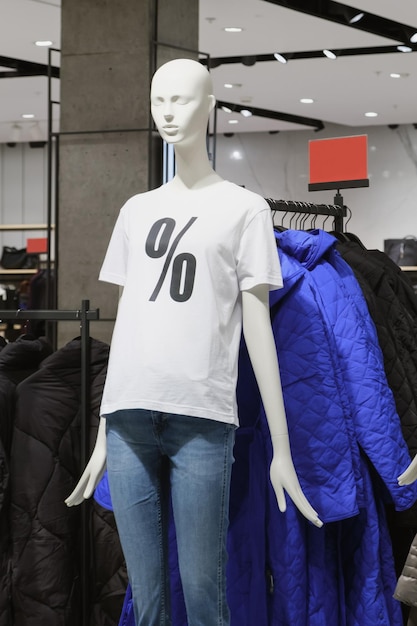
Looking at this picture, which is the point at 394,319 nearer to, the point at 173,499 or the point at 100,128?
the point at 173,499

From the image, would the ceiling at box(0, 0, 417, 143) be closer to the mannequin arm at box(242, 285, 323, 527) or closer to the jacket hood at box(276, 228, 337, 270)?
the jacket hood at box(276, 228, 337, 270)

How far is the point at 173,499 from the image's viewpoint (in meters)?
1.90

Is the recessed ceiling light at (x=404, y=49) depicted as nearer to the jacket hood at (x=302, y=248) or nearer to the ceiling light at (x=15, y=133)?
the ceiling light at (x=15, y=133)

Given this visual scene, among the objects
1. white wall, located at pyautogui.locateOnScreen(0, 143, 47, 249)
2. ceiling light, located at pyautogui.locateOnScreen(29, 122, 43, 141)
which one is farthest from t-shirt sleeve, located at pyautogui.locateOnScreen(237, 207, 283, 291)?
white wall, located at pyautogui.locateOnScreen(0, 143, 47, 249)

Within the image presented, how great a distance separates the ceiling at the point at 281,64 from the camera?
22.1 ft

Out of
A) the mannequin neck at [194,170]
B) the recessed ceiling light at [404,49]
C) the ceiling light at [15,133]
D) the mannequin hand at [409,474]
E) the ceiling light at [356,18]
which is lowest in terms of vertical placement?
the mannequin hand at [409,474]

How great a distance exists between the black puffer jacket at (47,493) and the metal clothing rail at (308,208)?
66cm

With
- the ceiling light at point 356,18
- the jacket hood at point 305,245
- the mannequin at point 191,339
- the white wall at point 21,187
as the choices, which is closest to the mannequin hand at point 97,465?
the mannequin at point 191,339

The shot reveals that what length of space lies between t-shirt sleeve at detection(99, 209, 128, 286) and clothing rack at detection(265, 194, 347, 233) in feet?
1.78

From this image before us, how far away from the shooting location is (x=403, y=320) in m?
2.57

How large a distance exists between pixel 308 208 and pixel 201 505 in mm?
1183

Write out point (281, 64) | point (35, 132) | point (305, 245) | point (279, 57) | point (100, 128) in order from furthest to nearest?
point (35, 132)
point (281, 64)
point (279, 57)
point (100, 128)
point (305, 245)

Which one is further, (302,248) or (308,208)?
(308,208)

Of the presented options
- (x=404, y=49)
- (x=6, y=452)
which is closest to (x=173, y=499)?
(x=6, y=452)
